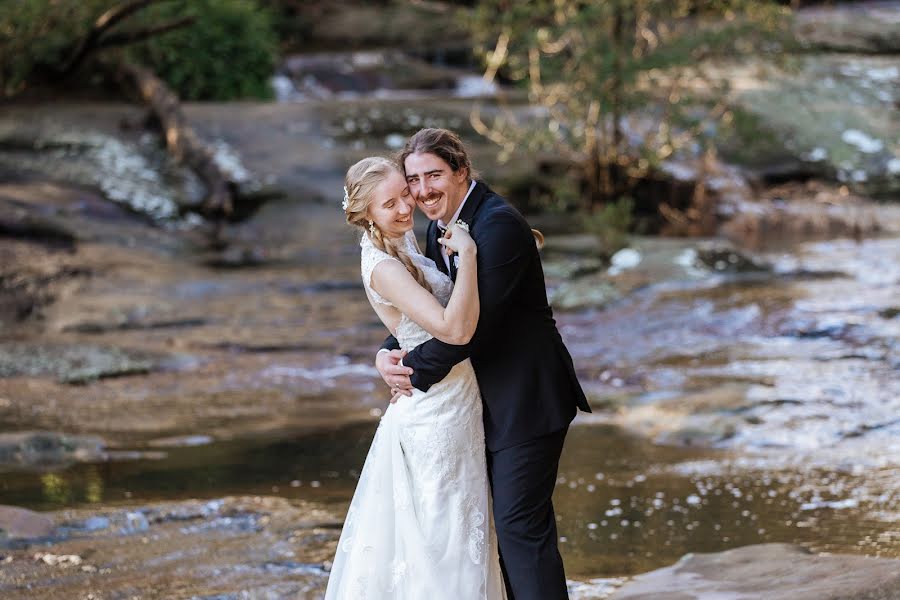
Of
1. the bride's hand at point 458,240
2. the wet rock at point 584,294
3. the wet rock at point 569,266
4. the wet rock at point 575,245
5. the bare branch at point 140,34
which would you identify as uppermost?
the bare branch at point 140,34

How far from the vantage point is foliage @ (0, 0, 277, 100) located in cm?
1522

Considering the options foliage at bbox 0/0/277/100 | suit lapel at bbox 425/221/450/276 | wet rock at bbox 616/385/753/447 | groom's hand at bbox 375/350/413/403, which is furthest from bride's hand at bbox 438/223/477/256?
foliage at bbox 0/0/277/100

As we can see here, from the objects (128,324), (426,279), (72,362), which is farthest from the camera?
(128,324)

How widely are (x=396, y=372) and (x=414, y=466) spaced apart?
0.93ft

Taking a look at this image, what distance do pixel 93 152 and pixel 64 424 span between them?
8.00m

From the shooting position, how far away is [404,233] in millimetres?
3639

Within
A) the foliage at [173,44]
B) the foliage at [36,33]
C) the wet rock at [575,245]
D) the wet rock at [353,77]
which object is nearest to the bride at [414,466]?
the wet rock at [575,245]

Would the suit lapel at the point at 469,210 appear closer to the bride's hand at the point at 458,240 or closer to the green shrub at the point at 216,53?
the bride's hand at the point at 458,240

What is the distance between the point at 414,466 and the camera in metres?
3.58

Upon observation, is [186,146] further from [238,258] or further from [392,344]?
[392,344]

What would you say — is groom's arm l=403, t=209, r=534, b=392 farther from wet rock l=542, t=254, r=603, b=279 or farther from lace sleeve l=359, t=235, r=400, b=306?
wet rock l=542, t=254, r=603, b=279

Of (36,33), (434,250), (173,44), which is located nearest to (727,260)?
(434,250)

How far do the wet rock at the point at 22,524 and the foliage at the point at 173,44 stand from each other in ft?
35.4

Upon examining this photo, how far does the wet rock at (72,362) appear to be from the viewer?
885 cm
